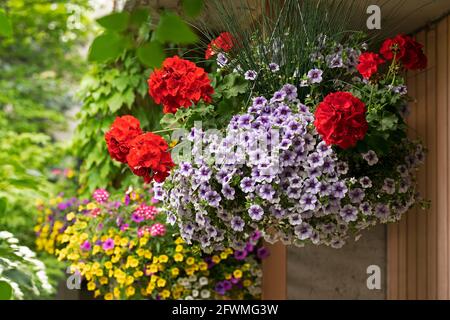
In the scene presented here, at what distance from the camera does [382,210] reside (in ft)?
6.45

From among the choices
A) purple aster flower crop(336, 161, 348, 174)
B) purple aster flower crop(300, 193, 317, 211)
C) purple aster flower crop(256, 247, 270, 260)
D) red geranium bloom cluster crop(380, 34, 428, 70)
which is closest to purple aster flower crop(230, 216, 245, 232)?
purple aster flower crop(300, 193, 317, 211)

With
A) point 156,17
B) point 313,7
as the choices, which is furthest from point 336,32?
point 156,17

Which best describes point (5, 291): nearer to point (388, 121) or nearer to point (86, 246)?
point (388, 121)

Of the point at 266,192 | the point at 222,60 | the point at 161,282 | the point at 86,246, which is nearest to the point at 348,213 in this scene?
the point at 266,192

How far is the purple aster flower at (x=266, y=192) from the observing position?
1.74 metres

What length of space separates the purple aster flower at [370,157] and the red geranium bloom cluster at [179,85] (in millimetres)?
529

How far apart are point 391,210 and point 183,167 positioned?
2.37 ft

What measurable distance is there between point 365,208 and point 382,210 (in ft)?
0.38

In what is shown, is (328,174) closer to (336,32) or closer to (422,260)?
(336,32)

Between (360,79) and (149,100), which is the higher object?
(149,100)

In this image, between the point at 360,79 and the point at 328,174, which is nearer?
the point at 328,174

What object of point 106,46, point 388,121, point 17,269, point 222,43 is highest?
point 222,43

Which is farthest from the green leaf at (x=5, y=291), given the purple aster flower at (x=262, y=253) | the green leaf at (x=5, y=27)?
the purple aster flower at (x=262, y=253)

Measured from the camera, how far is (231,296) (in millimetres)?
2955
